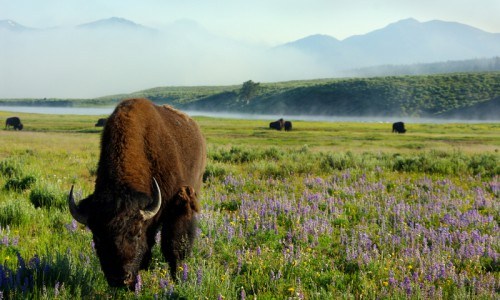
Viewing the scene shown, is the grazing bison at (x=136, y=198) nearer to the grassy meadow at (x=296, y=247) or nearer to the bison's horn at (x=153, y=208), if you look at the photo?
Result: the bison's horn at (x=153, y=208)

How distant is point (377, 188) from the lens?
10125mm

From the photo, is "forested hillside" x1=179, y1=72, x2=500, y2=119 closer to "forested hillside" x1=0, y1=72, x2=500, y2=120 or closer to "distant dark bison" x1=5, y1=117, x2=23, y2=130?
"forested hillside" x1=0, y1=72, x2=500, y2=120

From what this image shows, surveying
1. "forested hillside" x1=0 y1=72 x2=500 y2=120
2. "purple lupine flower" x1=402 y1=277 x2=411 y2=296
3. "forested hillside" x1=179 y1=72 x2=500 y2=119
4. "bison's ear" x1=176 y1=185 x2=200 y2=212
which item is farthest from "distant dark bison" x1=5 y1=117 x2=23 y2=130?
"forested hillside" x1=179 y1=72 x2=500 y2=119

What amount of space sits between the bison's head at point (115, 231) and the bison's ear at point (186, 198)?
81 centimetres

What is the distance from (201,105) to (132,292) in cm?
19015

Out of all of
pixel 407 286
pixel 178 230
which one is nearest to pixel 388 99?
pixel 407 286

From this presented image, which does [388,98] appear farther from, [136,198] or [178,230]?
[136,198]

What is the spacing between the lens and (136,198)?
4.17 metres

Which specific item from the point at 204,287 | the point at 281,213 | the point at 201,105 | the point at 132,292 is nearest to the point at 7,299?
the point at 132,292

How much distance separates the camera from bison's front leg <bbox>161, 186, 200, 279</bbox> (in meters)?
4.83

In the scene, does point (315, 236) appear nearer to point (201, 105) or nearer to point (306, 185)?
point (306, 185)

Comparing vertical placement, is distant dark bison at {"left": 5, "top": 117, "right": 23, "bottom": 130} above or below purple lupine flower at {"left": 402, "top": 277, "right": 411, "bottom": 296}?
above

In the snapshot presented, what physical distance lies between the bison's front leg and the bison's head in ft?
2.33

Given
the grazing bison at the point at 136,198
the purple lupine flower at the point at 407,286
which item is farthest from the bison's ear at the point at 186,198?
the purple lupine flower at the point at 407,286
